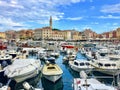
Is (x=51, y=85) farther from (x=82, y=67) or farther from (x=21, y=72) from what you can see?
(x=82, y=67)

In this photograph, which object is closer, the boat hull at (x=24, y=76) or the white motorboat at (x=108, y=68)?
the boat hull at (x=24, y=76)

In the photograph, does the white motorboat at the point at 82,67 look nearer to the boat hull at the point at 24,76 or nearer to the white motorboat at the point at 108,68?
the white motorboat at the point at 108,68

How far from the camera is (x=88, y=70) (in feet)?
101

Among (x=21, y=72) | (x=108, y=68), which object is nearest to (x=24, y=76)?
(x=21, y=72)

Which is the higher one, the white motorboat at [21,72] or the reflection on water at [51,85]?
the white motorboat at [21,72]

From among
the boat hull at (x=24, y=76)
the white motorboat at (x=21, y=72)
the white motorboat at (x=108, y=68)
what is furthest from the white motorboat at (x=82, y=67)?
the boat hull at (x=24, y=76)

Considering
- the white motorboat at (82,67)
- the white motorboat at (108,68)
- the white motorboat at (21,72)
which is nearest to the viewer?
the white motorboat at (21,72)

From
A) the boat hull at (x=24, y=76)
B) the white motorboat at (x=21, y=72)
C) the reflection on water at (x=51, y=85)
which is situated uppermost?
the white motorboat at (x=21, y=72)

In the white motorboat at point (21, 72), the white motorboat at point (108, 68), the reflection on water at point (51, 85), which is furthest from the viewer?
the white motorboat at point (108, 68)

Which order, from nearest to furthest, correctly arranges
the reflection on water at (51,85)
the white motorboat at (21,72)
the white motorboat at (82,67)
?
the reflection on water at (51,85) < the white motorboat at (21,72) < the white motorboat at (82,67)

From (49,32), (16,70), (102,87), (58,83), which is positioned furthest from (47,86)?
(49,32)

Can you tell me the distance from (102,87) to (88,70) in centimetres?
1318

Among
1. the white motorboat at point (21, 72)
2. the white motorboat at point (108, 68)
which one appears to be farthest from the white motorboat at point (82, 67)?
the white motorboat at point (21, 72)

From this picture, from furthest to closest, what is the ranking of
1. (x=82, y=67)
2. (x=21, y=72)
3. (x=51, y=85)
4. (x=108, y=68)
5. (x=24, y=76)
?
1. (x=82, y=67)
2. (x=108, y=68)
3. (x=24, y=76)
4. (x=21, y=72)
5. (x=51, y=85)
